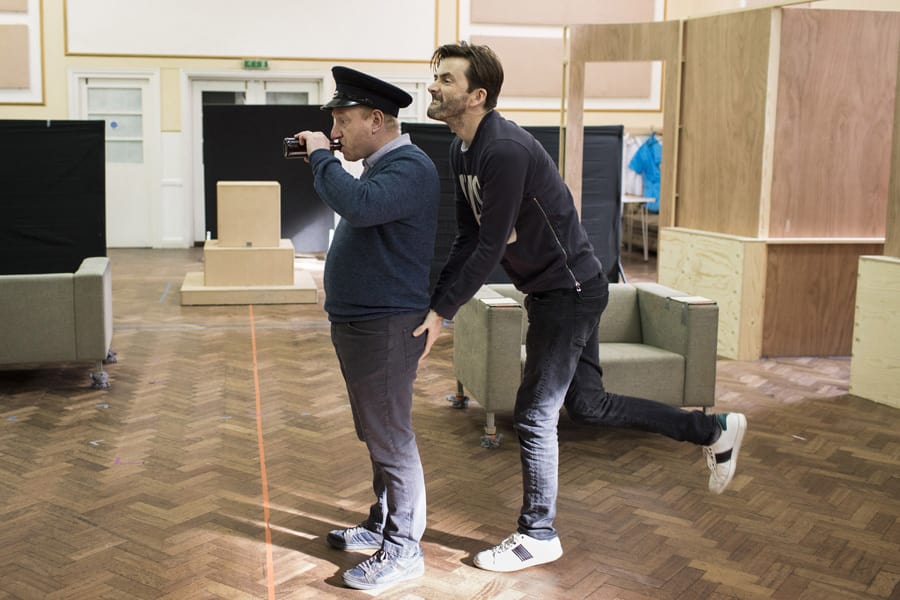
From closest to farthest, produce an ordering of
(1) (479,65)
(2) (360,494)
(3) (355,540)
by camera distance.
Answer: (1) (479,65) → (3) (355,540) → (2) (360,494)

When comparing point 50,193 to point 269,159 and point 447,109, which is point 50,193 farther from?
point 447,109

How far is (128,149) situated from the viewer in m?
12.1

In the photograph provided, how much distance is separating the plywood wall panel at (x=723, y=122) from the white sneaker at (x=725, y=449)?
3.35 metres

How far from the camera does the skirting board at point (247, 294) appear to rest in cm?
810

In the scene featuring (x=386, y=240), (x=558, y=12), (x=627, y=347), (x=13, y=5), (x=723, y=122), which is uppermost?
(x=558, y=12)

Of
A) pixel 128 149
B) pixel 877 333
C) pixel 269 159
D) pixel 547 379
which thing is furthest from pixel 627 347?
pixel 128 149

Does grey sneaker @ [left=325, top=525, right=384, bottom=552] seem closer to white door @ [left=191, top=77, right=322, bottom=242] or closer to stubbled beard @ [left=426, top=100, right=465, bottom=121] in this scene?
stubbled beard @ [left=426, top=100, right=465, bottom=121]

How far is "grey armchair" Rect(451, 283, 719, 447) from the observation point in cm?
445

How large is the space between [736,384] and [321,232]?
6.29m

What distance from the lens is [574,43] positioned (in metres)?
7.30

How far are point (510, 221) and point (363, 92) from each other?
0.56 m

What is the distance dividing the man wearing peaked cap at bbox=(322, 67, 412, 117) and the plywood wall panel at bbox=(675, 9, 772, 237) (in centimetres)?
417

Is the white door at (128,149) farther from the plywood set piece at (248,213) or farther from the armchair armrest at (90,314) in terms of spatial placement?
the armchair armrest at (90,314)

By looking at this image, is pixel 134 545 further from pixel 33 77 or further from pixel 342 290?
pixel 33 77
